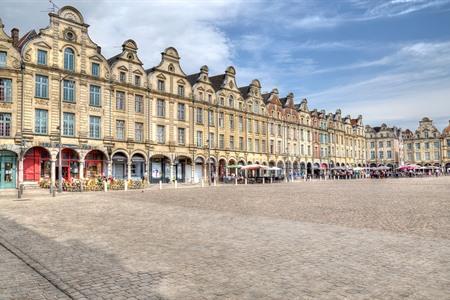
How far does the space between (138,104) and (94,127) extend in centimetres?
618

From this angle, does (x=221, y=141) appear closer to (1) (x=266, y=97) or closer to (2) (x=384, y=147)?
(1) (x=266, y=97)

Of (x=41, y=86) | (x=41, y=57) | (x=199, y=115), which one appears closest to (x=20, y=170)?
(x=41, y=86)

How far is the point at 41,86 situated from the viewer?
110ft

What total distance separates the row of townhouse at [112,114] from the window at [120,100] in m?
0.14

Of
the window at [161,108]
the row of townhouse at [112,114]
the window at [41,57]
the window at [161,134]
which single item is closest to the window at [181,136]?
the row of townhouse at [112,114]

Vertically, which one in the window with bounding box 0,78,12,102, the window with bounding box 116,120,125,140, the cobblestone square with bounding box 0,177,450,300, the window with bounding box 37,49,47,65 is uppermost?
the window with bounding box 37,49,47,65

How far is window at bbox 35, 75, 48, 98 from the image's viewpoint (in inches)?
1315

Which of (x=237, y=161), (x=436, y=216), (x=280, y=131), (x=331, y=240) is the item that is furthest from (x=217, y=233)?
(x=280, y=131)

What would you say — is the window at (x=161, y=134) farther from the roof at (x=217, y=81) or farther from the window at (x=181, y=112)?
the roof at (x=217, y=81)

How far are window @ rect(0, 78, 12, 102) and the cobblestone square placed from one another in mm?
22730

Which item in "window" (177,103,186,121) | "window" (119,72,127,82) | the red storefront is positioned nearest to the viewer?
the red storefront

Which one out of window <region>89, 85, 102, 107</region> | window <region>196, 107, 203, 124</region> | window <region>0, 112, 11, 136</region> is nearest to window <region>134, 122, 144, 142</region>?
window <region>89, 85, 102, 107</region>

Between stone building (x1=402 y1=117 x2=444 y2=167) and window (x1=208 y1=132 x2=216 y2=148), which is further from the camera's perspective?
stone building (x1=402 y1=117 x2=444 y2=167)

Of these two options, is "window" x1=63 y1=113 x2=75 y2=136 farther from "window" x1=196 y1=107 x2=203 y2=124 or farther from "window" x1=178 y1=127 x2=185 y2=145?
"window" x1=196 y1=107 x2=203 y2=124
